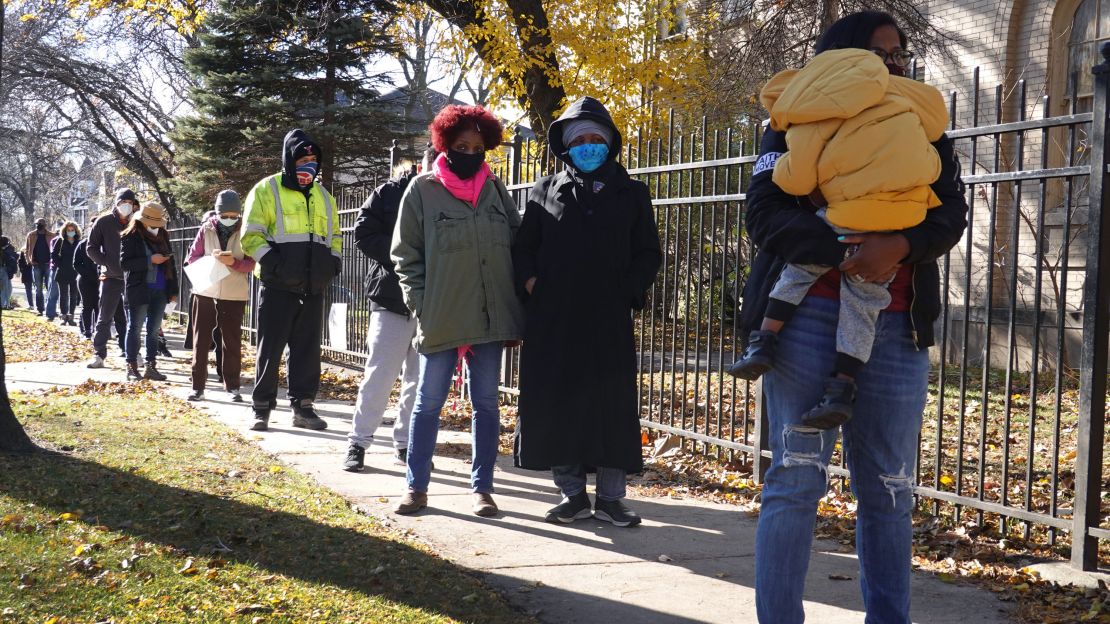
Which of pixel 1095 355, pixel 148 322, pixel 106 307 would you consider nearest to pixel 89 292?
pixel 106 307

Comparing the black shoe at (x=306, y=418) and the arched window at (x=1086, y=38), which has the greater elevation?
the arched window at (x=1086, y=38)

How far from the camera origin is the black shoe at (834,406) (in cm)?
274

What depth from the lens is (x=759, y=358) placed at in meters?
2.84

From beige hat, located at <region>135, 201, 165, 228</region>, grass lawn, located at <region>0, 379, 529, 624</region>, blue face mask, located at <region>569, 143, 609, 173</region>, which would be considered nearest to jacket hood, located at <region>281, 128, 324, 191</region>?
grass lawn, located at <region>0, 379, 529, 624</region>

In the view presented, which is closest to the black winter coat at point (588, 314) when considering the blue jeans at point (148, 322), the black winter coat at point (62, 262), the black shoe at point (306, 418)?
the black shoe at point (306, 418)

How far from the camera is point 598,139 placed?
4.99m

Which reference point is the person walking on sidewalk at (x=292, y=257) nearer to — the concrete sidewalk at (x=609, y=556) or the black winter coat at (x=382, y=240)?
the concrete sidewalk at (x=609, y=556)

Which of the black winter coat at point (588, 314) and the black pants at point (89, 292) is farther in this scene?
the black pants at point (89, 292)

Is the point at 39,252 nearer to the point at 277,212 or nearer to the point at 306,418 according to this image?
the point at 306,418

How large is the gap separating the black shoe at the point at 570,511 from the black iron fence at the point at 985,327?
3.60ft

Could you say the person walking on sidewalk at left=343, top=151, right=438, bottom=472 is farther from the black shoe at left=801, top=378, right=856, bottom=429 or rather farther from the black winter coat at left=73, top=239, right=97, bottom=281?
the black winter coat at left=73, top=239, right=97, bottom=281

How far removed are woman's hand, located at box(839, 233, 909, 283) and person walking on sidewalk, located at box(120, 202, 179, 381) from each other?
348 inches

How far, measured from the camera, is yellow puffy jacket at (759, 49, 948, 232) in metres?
2.66

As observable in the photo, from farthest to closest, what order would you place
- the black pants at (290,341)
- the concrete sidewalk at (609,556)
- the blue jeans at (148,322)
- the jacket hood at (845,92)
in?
the blue jeans at (148,322) → the black pants at (290,341) → the concrete sidewalk at (609,556) → the jacket hood at (845,92)
